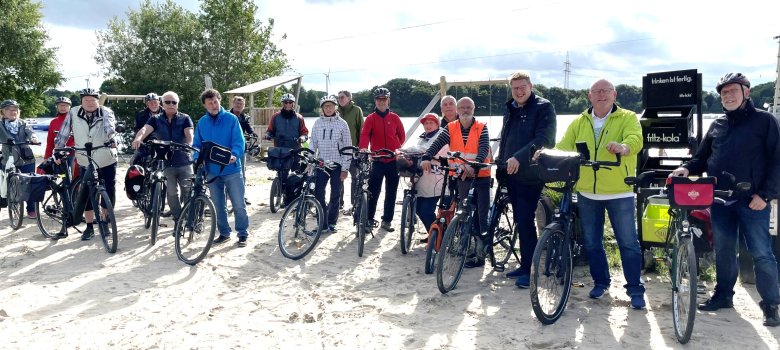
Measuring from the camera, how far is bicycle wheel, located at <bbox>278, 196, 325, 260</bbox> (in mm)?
6270

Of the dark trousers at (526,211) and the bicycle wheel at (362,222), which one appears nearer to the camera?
the dark trousers at (526,211)

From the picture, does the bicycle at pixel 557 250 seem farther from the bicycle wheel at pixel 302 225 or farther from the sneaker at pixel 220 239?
the sneaker at pixel 220 239

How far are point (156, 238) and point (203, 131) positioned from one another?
4.51 feet

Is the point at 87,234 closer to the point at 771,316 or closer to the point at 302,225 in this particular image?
the point at 302,225

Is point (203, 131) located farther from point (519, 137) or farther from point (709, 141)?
point (709, 141)

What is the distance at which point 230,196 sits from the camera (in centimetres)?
667

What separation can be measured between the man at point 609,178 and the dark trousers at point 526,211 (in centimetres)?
40

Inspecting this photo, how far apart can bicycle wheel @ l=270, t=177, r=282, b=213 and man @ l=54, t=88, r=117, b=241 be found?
2457 mm

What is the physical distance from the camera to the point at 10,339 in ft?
13.0

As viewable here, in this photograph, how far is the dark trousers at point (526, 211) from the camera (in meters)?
4.98

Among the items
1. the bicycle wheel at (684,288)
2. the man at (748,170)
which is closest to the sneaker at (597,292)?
the bicycle wheel at (684,288)

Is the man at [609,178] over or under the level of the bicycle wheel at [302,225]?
over

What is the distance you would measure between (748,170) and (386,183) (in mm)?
4170

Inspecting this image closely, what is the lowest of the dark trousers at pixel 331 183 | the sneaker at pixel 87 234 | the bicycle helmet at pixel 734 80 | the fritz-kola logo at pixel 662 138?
the sneaker at pixel 87 234
